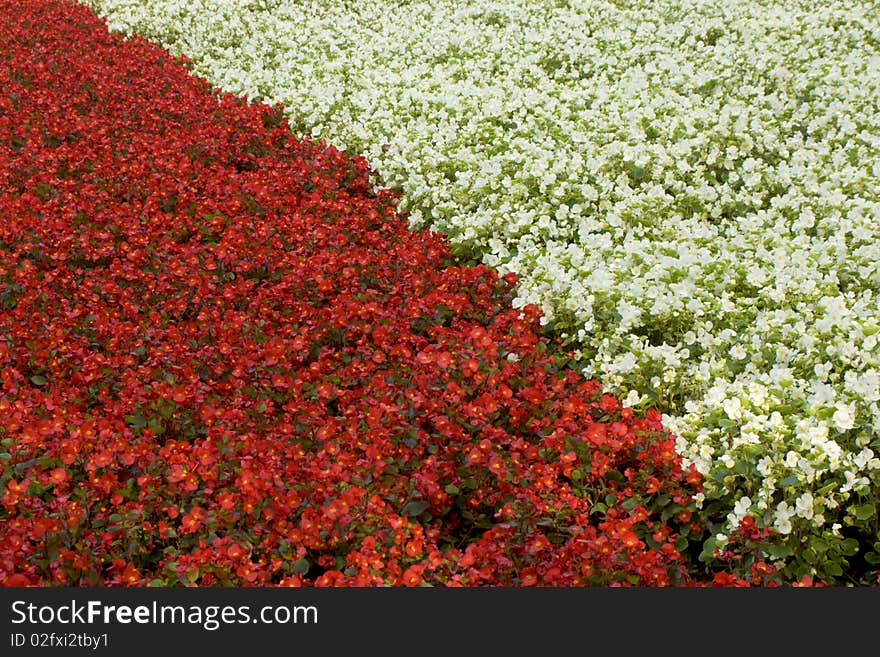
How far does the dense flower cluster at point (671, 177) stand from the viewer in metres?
3.69

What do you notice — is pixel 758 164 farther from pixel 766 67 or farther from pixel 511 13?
pixel 511 13

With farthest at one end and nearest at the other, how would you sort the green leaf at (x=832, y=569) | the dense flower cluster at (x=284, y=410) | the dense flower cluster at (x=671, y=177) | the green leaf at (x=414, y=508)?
the dense flower cluster at (x=671, y=177)
the green leaf at (x=414, y=508)
the green leaf at (x=832, y=569)
the dense flower cluster at (x=284, y=410)

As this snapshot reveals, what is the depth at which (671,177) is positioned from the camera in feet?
19.4

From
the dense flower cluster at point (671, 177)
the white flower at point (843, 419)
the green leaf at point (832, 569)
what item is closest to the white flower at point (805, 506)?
the dense flower cluster at point (671, 177)

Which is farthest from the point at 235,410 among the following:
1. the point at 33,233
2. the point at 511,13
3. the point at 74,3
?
the point at 74,3

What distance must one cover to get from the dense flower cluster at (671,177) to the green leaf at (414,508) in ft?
3.48

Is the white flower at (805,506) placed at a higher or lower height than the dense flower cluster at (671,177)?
lower

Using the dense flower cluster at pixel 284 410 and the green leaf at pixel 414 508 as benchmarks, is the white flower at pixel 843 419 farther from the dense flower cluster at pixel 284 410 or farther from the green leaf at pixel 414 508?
the green leaf at pixel 414 508

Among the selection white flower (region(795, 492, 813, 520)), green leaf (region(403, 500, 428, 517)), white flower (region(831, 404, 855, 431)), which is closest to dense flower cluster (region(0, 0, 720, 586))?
green leaf (region(403, 500, 428, 517))

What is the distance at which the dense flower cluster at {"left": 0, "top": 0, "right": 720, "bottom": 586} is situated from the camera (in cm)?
322

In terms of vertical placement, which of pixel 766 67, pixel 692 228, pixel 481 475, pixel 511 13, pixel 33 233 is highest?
pixel 511 13

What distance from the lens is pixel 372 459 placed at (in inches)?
139

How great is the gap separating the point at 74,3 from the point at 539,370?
9390 mm

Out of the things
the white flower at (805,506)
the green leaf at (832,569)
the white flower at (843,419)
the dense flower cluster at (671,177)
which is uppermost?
the dense flower cluster at (671,177)
